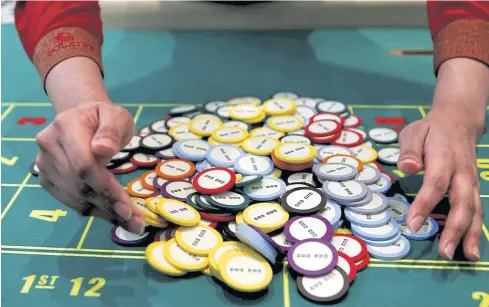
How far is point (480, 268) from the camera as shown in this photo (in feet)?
4.17

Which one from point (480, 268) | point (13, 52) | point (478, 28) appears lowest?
point (480, 268)

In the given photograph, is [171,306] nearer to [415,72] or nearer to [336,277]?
[336,277]

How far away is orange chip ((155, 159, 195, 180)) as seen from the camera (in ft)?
5.11

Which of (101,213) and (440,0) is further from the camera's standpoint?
(440,0)

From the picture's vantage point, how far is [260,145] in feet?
5.55

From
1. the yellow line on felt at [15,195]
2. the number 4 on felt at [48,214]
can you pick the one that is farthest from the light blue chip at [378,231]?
the yellow line on felt at [15,195]

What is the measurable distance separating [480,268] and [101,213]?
0.90m

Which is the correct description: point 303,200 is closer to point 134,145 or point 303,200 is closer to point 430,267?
point 430,267

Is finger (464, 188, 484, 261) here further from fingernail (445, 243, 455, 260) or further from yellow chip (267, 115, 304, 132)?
yellow chip (267, 115, 304, 132)

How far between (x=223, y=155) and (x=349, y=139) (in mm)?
432

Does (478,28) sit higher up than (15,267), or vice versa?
(478,28)

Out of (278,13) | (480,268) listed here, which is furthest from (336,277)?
(278,13)

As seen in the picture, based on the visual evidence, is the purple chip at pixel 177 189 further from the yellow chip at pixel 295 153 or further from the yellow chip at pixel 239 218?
the yellow chip at pixel 295 153

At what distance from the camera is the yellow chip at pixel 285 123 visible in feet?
5.99
